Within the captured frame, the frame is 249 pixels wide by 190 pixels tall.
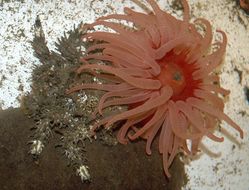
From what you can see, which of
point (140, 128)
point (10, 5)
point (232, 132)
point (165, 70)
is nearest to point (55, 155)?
point (140, 128)

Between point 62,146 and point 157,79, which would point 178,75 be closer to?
point 157,79

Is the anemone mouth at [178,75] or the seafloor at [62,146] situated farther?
the anemone mouth at [178,75]

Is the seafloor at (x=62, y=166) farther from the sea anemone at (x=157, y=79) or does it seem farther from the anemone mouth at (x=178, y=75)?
the anemone mouth at (x=178, y=75)

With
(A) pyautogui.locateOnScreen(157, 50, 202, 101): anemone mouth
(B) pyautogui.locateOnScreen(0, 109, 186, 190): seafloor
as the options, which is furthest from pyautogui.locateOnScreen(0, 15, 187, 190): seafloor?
(A) pyautogui.locateOnScreen(157, 50, 202, 101): anemone mouth

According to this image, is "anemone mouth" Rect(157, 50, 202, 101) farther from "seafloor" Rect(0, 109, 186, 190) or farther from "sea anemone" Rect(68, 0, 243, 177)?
"seafloor" Rect(0, 109, 186, 190)

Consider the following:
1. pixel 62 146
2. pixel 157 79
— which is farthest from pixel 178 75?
pixel 62 146

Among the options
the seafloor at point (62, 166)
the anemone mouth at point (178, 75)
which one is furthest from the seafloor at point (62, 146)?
the anemone mouth at point (178, 75)

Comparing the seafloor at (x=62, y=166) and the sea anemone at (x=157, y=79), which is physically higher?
the sea anemone at (x=157, y=79)

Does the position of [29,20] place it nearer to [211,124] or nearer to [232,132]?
[211,124]
